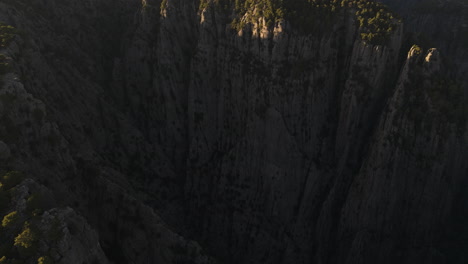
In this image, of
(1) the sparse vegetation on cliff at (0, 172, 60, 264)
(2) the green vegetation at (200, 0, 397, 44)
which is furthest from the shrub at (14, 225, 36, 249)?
(2) the green vegetation at (200, 0, 397, 44)

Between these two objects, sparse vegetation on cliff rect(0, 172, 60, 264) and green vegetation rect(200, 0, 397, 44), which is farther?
green vegetation rect(200, 0, 397, 44)

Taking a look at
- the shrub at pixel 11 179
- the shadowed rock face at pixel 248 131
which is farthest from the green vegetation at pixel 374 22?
the shrub at pixel 11 179

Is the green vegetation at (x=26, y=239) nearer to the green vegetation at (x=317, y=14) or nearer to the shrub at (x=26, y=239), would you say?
the shrub at (x=26, y=239)

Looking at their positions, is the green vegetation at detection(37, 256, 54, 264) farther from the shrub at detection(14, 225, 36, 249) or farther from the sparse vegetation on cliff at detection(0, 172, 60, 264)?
the shrub at detection(14, 225, 36, 249)

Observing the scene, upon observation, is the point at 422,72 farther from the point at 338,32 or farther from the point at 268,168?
the point at 268,168

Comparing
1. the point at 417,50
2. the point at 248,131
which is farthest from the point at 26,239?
the point at 417,50
